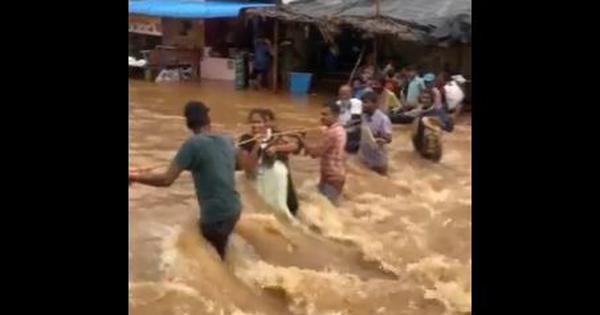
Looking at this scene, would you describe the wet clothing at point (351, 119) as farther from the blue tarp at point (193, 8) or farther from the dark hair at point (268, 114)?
the blue tarp at point (193, 8)

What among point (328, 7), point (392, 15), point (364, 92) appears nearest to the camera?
point (364, 92)

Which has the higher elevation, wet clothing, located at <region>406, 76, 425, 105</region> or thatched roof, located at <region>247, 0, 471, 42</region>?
thatched roof, located at <region>247, 0, 471, 42</region>

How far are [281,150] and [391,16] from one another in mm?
1998

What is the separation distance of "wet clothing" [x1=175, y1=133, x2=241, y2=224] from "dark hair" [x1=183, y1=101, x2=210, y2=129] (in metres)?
0.05

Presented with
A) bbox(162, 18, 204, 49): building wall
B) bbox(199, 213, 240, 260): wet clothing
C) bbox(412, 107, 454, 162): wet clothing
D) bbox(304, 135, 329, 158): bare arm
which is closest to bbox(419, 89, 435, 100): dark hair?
bbox(412, 107, 454, 162): wet clothing

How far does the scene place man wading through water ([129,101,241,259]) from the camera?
406 centimetres

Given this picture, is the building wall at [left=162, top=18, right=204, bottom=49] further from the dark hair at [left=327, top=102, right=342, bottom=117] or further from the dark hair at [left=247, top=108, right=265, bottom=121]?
the dark hair at [left=327, top=102, right=342, bottom=117]

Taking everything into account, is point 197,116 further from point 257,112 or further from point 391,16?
point 391,16

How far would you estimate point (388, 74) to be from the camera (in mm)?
4621

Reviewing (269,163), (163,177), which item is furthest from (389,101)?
(163,177)

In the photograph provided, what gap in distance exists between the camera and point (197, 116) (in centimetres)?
409
